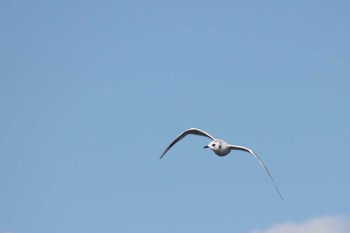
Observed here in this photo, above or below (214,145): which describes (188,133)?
above

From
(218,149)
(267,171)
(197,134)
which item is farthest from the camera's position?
(197,134)

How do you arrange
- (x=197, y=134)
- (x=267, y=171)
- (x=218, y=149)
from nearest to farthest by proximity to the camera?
(x=267, y=171), (x=218, y=149), (x=197, y=134)

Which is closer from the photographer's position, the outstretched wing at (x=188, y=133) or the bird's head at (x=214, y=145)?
the bird's head at (x=214, y=145)

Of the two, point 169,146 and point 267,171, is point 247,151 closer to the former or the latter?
point 267,171

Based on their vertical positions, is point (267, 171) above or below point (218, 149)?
below

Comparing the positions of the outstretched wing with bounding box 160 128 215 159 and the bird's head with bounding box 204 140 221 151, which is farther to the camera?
the outstretched wing with bounding box 160 128 215 159

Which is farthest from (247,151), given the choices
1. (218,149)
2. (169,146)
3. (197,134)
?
(169,146)

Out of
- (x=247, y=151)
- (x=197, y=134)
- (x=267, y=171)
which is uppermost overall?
(x=197, y=134)

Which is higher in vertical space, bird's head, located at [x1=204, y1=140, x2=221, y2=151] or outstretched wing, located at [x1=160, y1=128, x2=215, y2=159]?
outstretched wing, located at [x1=160, y1=128, x2=215, y2=159]

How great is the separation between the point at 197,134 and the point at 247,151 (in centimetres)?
795

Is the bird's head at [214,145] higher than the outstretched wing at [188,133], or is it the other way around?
the outstretched wing at [188,133]

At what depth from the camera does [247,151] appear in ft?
209

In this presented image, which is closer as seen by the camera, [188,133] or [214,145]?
[214,145]

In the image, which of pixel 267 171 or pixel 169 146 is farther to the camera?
pixel 169 146
